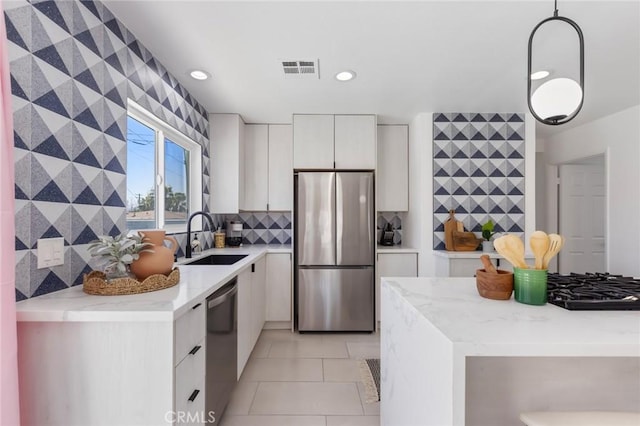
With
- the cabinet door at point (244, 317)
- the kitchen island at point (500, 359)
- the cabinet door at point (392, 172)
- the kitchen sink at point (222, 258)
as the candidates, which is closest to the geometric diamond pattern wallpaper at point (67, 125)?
the cabinet door at point (244, 317)

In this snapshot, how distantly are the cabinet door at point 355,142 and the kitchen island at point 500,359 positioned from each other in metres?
2.19

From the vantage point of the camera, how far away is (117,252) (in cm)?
132

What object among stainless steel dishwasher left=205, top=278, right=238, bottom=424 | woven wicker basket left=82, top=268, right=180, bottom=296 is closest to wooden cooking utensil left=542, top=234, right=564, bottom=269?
stainless steel dishwasher left=205, top=278, right=238, bottom=424

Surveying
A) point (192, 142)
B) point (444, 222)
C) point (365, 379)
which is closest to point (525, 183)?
point (444, 222)

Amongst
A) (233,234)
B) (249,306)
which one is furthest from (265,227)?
(249,306)

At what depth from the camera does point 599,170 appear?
13.7 ft

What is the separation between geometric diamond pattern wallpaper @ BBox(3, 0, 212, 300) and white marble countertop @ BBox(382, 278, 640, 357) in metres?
1.49

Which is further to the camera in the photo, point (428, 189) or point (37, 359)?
point (428, 189)

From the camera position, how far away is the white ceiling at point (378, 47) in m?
1.66

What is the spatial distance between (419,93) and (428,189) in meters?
1.02

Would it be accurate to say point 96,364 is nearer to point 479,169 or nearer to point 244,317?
point 244,317

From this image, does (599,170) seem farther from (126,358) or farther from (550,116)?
(126,358)

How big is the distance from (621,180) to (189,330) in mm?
4362

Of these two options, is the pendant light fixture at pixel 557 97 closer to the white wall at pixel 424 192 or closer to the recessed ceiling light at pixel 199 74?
the white wall at pixel 424 192
